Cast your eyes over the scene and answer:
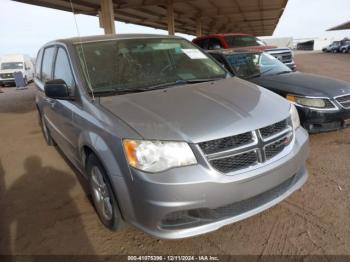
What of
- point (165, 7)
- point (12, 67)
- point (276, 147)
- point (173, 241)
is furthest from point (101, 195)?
point (12, 67)

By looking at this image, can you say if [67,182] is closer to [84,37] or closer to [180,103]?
[84,37]

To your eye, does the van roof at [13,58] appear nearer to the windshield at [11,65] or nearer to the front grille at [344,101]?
the windshield at [11,65]

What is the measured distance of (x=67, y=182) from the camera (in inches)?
153

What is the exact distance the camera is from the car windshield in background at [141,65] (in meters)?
3.02

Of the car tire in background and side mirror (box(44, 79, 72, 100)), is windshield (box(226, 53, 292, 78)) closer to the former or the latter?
side mirror (box(44, 79, 72, 100))

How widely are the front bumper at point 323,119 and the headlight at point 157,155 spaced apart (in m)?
2.78

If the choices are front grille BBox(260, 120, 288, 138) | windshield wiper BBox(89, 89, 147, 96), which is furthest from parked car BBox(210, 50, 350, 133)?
windshield wiper BBox(89, 89, 147, 96)

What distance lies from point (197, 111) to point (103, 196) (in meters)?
1.13

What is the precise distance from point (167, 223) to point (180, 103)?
100 centimetres

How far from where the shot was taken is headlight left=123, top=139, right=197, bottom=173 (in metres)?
2.13

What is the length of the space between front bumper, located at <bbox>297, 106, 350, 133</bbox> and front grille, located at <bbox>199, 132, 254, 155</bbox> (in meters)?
2.38

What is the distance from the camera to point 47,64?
14.5 ft

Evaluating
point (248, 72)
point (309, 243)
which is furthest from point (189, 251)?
point (248, 72)

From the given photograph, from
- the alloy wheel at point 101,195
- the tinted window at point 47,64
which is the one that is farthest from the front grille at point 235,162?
the tinted window at point 47,64
